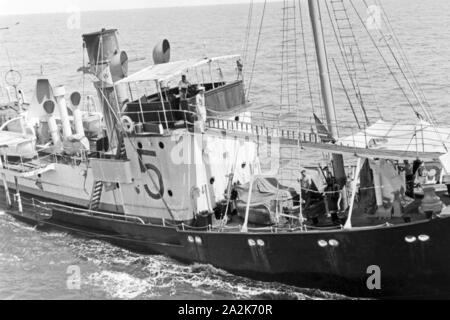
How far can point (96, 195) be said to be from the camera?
22.8m

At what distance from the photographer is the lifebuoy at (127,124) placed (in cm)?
2023

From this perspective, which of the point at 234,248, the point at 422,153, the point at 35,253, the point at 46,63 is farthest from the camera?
the point at 46,63

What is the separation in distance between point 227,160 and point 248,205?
2806mm

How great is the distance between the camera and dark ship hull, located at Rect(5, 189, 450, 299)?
16078 mm

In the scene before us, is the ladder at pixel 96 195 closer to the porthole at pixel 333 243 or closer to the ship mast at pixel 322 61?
the ship mast at pixel 322 61

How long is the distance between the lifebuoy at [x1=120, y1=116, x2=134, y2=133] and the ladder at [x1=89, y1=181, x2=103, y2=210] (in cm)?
306

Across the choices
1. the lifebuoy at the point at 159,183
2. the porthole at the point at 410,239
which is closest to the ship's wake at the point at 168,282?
the lifebuoy at the point at 159,183

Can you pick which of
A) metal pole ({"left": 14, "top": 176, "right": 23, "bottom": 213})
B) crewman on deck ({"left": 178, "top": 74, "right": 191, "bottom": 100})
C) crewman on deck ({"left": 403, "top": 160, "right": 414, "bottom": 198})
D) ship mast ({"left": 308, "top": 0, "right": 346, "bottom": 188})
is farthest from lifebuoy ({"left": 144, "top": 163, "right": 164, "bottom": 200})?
crewman on deck ({"left": 403, "top": 160, "right": 414, "bottom": 198})

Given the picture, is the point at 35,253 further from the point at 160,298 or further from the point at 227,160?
the point at 227,160

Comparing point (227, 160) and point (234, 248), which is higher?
point (227, 160)

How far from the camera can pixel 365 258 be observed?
16828mm

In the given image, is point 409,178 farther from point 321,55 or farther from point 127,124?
point 127,124

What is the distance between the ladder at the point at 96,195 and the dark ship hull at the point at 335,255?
2.48 meters
